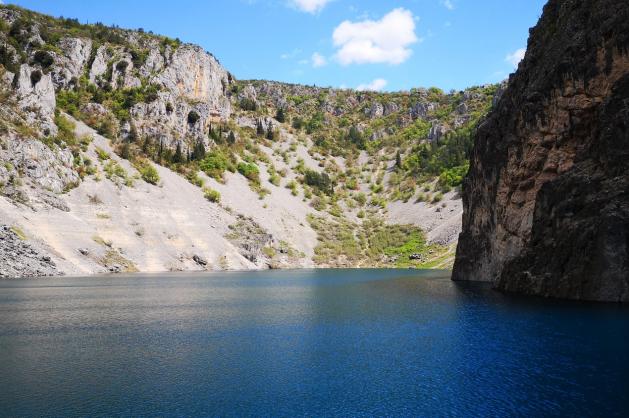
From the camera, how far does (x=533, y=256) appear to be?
160 feet

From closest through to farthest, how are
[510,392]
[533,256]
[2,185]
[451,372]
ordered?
[510,392]
[451,372]
[533,256]
[2,185]

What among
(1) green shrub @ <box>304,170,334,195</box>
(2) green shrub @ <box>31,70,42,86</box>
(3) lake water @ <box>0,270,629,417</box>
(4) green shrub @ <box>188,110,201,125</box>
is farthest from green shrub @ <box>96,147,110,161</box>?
(1) green shrub @ <box>304,170,334,195</box>

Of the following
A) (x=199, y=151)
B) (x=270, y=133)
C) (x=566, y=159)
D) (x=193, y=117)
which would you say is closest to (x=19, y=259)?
(x=566, y=159)

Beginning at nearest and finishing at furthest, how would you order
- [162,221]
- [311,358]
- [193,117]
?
1. [311,358]
2. [162,221]
3. [193,117]

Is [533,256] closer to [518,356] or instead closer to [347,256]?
[518,356]

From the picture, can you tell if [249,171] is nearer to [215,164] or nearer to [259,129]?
[215,164]

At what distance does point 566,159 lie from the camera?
169 feet

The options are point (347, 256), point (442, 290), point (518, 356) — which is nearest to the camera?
point (518, 356)

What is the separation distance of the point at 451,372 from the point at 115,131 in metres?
107

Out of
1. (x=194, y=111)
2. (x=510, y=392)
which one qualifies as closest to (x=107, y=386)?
(x=510, y=392)

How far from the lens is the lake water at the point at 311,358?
19156 millimetres

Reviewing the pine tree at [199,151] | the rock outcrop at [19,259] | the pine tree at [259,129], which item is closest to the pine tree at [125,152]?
the pine tree at [199,151]

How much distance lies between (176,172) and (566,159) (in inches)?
3456

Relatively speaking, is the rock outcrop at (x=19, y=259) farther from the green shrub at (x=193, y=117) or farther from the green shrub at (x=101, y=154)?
the green shrub at (x=193, y=117)
